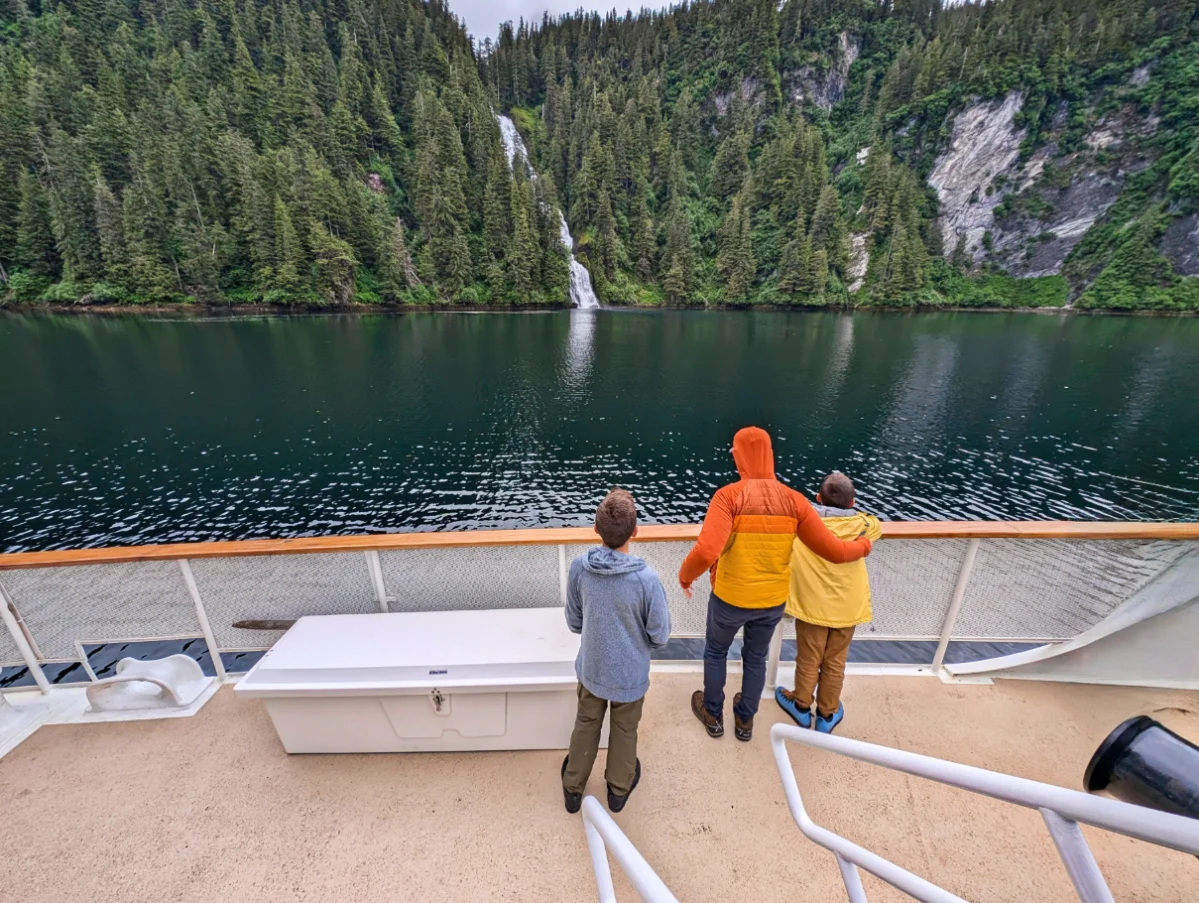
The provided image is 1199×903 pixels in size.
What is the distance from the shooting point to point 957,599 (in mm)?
3246

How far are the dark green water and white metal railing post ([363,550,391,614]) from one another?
8.64 metres

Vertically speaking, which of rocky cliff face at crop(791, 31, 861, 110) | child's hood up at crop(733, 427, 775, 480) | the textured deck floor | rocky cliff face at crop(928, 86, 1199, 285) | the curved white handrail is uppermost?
rocky cliff face at crop(791, 31, 861, 110)

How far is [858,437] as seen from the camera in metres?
17.4

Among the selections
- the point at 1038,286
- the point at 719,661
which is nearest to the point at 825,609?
the point at 719,661

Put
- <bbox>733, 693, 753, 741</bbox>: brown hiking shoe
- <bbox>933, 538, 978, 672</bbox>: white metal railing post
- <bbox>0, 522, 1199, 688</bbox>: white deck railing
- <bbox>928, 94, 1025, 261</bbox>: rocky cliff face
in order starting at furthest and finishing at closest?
1. <bbox>928, 94, 1025, 261</bbox>: rocky cliff face
2. <bbox>933, 538, 978, 672</bbox>: white metal railing post
3. <bbox>0, 522, 1199, 688</bbox>: white deck railing
4. <bbox>733, 693, 753, 741</bbox>: brown hiking shoe

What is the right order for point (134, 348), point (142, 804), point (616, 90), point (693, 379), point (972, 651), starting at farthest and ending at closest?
1. point (616, 90)
2. point (134, 348)
3. point (693, 379)
4. point (972, 651)
5. point (142, 804)

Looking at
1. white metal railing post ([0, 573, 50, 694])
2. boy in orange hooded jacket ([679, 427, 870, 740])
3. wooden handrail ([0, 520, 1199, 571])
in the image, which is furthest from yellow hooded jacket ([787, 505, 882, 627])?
white metal railing post ([0, 573, 50, 694])

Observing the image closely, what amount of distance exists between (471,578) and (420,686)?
0.81 metres

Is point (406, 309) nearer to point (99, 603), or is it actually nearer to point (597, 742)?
point (99, 603)

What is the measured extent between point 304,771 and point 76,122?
3603 inches

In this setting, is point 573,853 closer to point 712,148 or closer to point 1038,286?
point 1038,286

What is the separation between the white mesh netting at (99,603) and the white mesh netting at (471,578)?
4.66 feet

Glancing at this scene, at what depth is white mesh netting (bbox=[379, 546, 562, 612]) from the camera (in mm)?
3197

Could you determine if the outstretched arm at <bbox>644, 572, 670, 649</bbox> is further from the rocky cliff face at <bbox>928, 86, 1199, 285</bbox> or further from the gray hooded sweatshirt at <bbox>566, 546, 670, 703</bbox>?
the rocky cliff face at <bbox>928, 86, 1199, 285</bbox>
